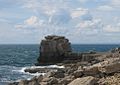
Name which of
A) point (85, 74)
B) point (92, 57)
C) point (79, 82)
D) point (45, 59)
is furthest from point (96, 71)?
point (45, 59)

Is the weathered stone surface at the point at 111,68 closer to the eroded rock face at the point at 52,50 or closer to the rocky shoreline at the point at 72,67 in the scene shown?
the rocky shoreline at the point at 72,67

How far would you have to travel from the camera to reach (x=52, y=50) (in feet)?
333

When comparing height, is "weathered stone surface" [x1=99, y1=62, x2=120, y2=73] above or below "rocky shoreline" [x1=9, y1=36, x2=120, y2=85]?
above

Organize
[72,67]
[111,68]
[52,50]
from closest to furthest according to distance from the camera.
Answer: [111,68], [72,67], [52,50]

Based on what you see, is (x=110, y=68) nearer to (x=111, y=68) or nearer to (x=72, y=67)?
(x=111, y=68)

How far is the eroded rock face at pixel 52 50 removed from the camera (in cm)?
10094

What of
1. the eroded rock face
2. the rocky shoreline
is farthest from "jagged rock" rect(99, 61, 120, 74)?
the eroded rock face

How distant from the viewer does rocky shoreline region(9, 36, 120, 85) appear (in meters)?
33.7

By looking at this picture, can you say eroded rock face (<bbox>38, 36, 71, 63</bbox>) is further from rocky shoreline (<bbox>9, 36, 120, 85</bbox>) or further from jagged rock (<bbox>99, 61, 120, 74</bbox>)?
jagged rock (<bbox>99, 61, 120, 74</bbox>)

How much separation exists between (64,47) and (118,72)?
68181mm

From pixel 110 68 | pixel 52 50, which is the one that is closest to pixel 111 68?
pixel 110 68

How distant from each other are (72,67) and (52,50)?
1405 inches

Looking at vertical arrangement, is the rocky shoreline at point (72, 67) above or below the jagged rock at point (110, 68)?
below

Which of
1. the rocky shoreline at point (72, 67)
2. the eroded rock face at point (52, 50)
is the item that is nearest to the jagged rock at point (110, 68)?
the rocky shoreline at point (72, 67)
